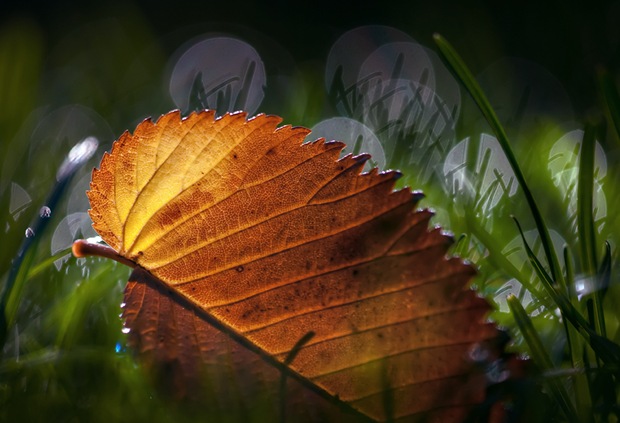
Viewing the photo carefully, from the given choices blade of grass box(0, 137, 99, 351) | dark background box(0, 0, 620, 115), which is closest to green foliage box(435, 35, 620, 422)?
blade of grass box(0, 137, 99, 351)

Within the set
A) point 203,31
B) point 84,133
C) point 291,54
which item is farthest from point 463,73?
point 203,31

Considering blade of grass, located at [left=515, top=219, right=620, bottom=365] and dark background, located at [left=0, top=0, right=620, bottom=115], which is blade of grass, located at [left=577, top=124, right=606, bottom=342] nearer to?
blade of grass, located at [left=515, top=219, right=620, bottom=365]

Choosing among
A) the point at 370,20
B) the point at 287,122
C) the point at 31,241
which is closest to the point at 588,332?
the point at 31,241

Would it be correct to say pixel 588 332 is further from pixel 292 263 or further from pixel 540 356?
pixel 292 263

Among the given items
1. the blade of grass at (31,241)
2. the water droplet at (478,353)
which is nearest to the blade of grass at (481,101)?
the water droplet at (478,353)

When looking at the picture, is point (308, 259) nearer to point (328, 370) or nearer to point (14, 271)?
point (328, 370)

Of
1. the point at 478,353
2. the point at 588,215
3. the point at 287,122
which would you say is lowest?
the point at 478,353

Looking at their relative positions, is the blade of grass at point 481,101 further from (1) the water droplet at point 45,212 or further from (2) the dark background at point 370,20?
(2) the dark background at point 370,20
